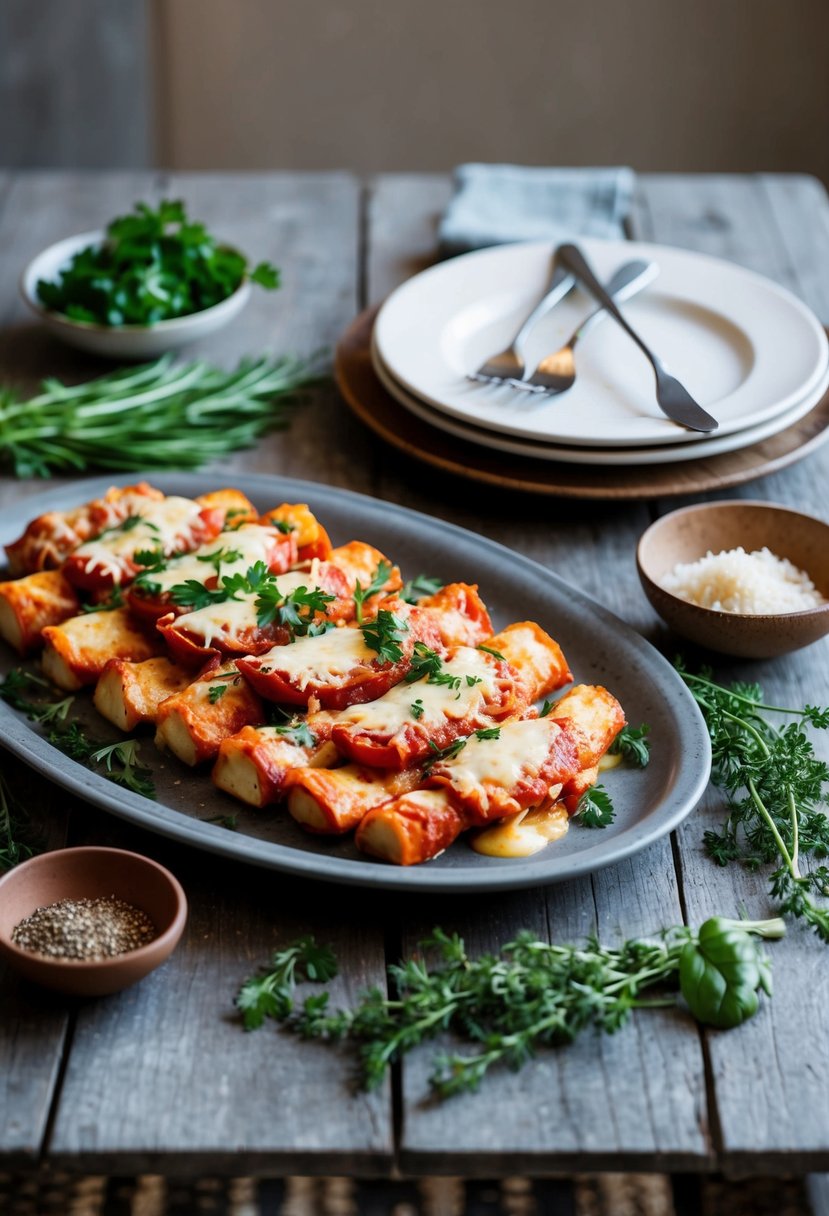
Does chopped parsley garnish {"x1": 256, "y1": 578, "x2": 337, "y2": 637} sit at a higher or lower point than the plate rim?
higher

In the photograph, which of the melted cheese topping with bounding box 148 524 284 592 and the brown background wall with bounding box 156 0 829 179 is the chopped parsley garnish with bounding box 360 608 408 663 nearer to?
the melted cheese topping with bounding box 148 524 284 592

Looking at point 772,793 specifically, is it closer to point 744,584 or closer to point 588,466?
point 744,584

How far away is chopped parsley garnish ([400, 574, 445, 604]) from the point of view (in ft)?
8.16

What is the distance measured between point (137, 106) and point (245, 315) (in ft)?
11.3

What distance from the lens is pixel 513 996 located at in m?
1.76

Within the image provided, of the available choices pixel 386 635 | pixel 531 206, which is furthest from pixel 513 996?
pixel 531 206

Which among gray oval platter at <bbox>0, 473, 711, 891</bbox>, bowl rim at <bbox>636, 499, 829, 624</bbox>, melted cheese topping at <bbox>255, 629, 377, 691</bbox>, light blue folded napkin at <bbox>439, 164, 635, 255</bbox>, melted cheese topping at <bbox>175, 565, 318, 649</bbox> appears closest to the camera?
gray oval platter at <bbox>0, 473, 711, 891</bbox>

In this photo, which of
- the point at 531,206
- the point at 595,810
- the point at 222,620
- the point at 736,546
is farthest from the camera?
the point at 531,206

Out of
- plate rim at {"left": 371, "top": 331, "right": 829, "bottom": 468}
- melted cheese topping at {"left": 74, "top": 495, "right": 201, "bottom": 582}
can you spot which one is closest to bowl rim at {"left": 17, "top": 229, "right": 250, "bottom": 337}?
plate rim at {"left": 371, "top": 331, "right": 829, "bottom": 468}

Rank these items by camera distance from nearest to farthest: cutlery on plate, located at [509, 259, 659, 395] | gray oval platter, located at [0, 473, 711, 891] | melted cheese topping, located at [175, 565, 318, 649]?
gray oval platter, located at [0, 473, 711, 891], melted cheese topping, located at [175, 565, 318, 649], cutlery on plate, located at [509, 259, 659, 395]

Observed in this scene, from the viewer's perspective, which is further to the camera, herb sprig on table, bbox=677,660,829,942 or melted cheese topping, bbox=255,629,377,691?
melted cheese topping, bbox=255,629,377,691

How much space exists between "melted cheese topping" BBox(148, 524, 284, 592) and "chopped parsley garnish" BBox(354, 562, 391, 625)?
0.14 metres

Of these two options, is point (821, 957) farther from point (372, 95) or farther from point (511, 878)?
point (372, 95)

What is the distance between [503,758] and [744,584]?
715mm
